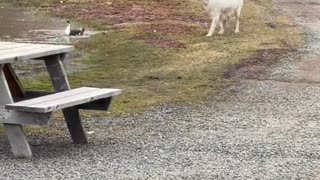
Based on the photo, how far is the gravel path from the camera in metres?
6.21

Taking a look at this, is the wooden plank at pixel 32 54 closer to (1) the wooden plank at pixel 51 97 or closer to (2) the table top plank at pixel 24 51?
(2) the table top plank at pixel 24 51

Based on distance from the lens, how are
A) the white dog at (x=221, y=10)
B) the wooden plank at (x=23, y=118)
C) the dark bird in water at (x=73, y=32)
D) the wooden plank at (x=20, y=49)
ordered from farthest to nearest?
the white dog at (x=221, y=10)
the dark bird in water at (x=73, y=32)
the wooden plank at (x=20, y=49)
the wooden plank at (x=23, y=118)

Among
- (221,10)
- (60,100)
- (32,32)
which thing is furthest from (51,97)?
(221,10)

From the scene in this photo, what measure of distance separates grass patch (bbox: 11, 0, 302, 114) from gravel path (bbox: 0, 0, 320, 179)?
2.31ft

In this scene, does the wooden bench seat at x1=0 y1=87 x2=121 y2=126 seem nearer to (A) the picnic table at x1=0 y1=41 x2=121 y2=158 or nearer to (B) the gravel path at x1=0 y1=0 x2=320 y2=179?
(A) the picnic table at x1=0 y1=41 x2=121 y2=158

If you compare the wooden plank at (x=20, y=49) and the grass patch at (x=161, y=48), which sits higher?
the wooden plank at (x=20, y=49)

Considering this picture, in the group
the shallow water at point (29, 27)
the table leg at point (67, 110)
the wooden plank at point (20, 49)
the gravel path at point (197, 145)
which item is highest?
the wooden plank at point (20, 49)

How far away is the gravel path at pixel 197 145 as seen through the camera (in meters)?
6.21

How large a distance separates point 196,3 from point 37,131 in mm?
16120

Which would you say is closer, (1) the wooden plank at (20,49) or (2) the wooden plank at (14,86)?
(1) the wooden plank at (20,49)

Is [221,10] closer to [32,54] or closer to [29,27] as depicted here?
[29,27]

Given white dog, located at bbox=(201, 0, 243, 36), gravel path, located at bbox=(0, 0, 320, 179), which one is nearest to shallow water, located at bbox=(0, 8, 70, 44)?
white dog, located at bbox=(201, 0, 243, 36)

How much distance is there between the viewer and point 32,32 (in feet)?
53.4

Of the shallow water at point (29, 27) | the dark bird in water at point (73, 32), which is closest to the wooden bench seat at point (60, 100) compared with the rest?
the shallow water at point (29, 27)
